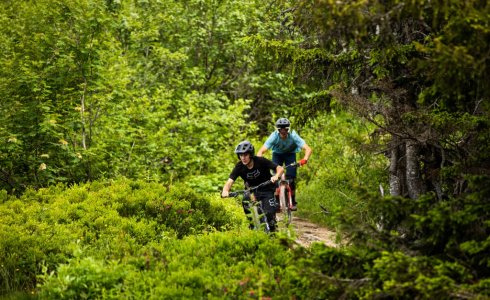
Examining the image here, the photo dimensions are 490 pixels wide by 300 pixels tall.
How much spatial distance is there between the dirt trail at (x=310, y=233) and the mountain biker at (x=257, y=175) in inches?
71.8

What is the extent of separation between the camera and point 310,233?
11500mm

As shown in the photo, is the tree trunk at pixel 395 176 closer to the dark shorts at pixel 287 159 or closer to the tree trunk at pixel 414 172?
the tree trunk at pixel 414 172

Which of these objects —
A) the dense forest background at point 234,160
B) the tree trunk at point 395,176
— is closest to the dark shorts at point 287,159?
the dense forest background at point 234,160

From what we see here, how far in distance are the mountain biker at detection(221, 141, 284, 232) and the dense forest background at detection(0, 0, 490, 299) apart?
3.56 feet

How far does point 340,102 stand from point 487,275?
8.75ft

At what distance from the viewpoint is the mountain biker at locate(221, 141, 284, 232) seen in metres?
8.70

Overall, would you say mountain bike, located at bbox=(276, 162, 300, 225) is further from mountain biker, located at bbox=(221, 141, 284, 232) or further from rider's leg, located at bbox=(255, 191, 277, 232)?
rider's leg, located at bbox=(255, 191, 277, 232)

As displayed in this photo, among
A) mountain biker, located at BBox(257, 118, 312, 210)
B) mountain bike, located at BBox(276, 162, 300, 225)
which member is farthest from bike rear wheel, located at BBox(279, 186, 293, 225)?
mountain biker, located at BBox(257, 118, 312, 210)

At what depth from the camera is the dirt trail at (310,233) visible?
10.6 meters

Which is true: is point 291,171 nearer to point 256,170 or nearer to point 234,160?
point 256,170

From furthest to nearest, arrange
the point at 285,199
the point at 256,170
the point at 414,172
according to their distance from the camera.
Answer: the point at 285,199 → the point at 256,170 → the point at 414,172

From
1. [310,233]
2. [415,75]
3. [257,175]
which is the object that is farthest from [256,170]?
[415,75]

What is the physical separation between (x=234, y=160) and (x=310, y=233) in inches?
223

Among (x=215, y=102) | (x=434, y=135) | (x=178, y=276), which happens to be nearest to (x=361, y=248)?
(x=434, y=135)
